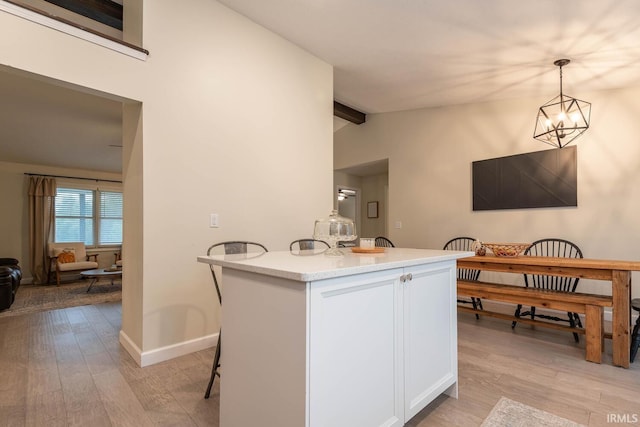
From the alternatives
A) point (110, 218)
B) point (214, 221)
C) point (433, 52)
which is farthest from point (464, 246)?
point (110, 218)

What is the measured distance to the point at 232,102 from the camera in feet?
9.30

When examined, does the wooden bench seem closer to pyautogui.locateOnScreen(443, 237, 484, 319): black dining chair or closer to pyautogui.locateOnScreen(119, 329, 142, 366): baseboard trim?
pyautogui.locateOnScreen(443, 237, 484, 319): black dining chair

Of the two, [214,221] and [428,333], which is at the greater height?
[214,221]

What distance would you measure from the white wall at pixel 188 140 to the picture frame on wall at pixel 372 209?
12.8 ft

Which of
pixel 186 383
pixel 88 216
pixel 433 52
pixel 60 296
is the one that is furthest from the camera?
pixel 88 216

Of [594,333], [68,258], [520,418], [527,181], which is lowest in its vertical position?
[520,418]

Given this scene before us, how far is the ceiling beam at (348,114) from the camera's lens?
4992mm

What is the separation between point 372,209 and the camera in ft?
23.2

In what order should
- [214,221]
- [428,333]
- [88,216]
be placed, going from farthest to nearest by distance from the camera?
[88,216], [214,221], [428,333]

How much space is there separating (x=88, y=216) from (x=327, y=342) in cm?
776

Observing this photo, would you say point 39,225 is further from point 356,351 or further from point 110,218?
point 356,351

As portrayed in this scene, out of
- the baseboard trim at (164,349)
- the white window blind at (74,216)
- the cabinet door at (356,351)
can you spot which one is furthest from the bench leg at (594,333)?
the white window blind at (74,216)

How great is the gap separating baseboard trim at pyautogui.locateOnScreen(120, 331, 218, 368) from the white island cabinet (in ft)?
3.75

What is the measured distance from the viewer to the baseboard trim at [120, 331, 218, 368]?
2309 mm
